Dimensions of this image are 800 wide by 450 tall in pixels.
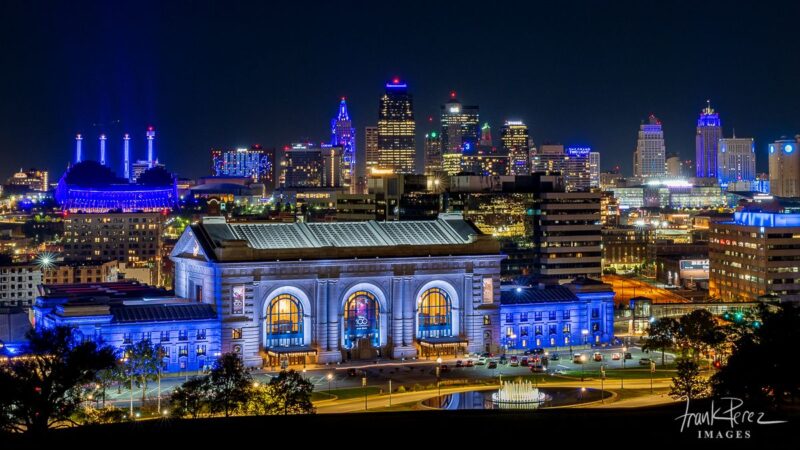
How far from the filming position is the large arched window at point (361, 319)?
128250mm

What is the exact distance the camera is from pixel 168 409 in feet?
304

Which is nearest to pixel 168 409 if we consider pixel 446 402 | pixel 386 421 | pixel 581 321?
pixel 446 402

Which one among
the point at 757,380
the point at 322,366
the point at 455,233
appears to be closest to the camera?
the point at 757,380

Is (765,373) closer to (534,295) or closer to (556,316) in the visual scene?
(556,316)

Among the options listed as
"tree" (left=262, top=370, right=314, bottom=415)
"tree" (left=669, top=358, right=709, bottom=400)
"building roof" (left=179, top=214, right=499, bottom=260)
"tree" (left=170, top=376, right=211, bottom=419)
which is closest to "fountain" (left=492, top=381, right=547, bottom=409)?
"tree" (left=669, top=358, right=709, bottom=400)

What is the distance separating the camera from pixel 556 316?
138375mm

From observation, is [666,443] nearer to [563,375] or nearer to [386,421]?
[386,421]

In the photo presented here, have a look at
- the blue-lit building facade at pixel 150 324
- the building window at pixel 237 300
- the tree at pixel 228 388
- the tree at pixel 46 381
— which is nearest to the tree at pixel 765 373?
the tree at pixel 228 388

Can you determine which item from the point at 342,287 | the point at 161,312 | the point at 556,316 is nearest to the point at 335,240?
the point at 342,287

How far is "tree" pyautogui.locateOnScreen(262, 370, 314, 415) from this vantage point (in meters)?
82.9

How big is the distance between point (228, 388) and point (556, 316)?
201 ft

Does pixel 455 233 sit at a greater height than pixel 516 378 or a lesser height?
greater

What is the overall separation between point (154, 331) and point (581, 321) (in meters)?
50.9

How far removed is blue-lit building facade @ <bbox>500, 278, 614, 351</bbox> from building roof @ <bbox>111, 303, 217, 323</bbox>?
3442 cm
